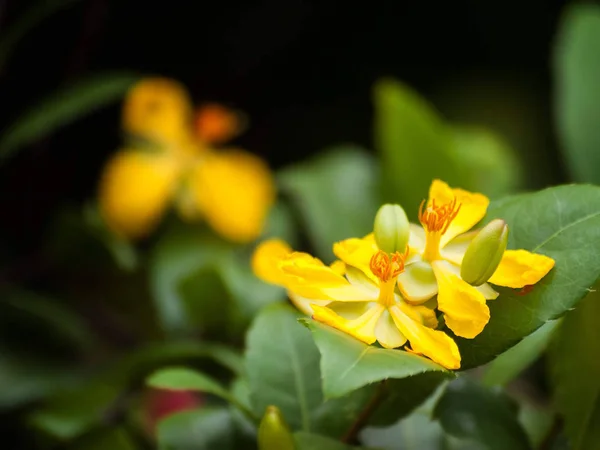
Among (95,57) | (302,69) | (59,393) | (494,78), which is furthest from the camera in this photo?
(494,78)

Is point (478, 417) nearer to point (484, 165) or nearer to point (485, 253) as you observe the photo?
point (485, 253)

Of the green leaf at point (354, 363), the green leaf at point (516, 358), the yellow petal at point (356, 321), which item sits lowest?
the green leaf at point (516, 358)

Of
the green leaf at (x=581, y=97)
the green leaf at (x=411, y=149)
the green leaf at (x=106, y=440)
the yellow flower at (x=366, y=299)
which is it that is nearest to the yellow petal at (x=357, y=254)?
the yellow flower at (x=366, y=299)

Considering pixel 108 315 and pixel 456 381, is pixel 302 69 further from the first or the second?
pixel 456 381

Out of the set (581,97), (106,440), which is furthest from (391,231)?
(581,97)

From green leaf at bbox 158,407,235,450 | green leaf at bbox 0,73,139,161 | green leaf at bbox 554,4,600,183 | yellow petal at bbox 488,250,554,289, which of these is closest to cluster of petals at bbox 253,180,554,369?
yellow petal at bbox 488,250,554,289

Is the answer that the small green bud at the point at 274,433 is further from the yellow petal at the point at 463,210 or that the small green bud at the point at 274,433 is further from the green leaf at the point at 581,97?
the green leaf at the point at 581,97

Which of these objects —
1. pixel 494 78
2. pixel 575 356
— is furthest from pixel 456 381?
pixel 494 78
